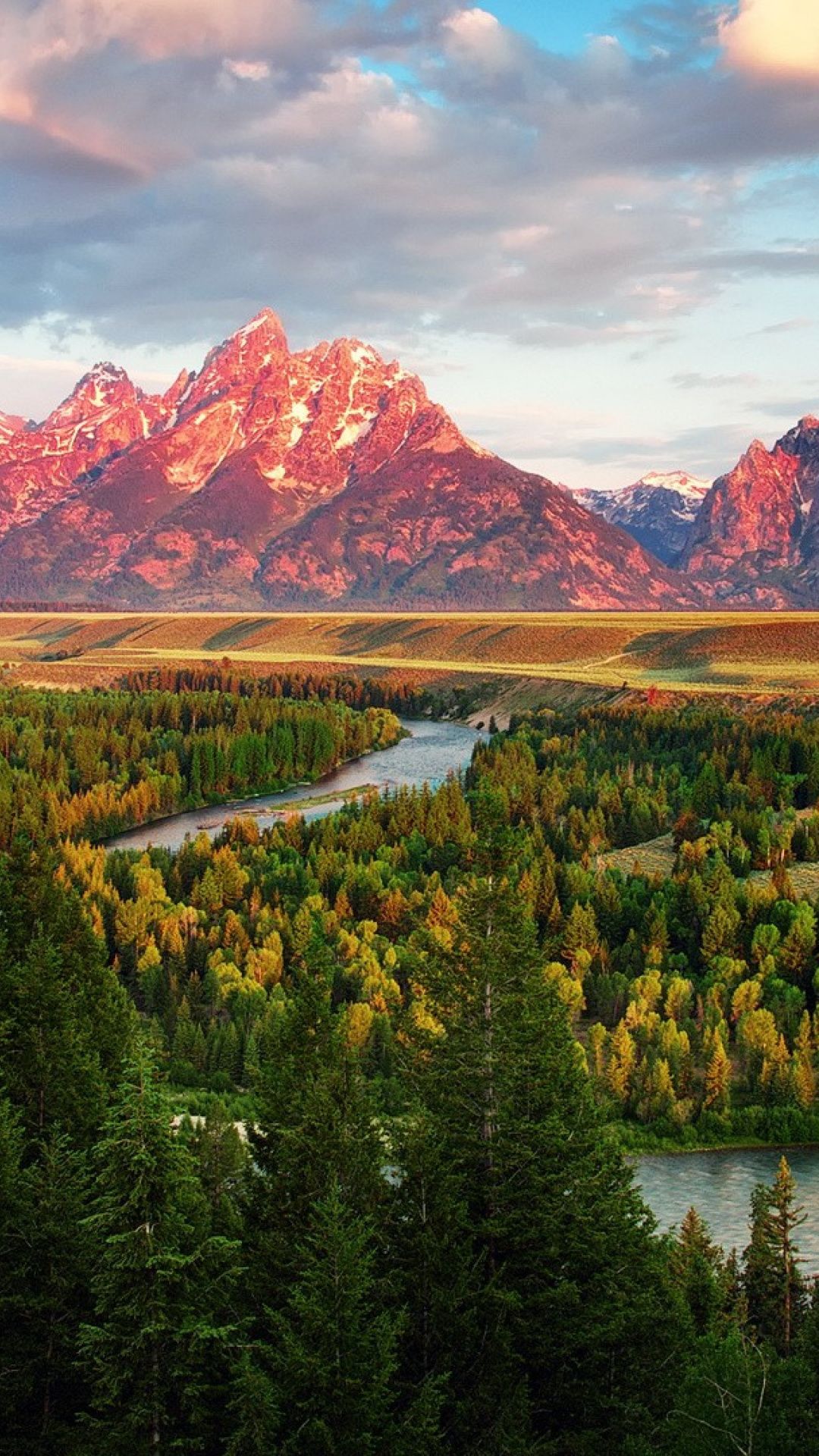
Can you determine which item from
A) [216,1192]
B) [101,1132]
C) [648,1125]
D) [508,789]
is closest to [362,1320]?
[216,1192]

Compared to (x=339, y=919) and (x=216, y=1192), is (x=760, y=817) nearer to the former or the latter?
(x=339, y=919)

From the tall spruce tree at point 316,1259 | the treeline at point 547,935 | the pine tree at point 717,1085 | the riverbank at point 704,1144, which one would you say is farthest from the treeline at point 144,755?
the tall spruce tree at point 316,1259

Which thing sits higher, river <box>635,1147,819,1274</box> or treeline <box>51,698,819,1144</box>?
treeline <box>51,698,819,1144</box>

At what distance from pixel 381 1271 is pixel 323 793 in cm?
12990

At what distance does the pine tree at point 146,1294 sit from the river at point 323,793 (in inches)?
3470

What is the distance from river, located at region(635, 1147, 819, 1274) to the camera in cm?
5381

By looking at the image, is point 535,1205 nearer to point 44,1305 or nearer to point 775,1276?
point 44,1305

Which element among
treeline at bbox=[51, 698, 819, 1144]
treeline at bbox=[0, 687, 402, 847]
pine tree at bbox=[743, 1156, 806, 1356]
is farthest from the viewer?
treeline at bbox=[0, 687, 402, 847]

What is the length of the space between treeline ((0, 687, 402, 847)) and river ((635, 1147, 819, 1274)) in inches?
2489

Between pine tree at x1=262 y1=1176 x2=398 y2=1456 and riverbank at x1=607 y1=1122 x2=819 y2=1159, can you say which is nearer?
pine tree at x1=262 y1=1176 x2=398 y2=1456

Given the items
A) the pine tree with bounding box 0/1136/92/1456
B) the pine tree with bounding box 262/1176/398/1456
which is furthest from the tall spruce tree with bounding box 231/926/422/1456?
the pine tree with bounding box 0/1136/92/1456

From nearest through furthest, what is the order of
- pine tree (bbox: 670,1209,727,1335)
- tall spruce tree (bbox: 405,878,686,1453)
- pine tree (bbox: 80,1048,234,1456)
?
pine tree (bbox: 80,1048,234,1456) → tall spruce tree (bbox: 405,878,686,1453) → pine tree (bbox: 670,1209,727,1335)

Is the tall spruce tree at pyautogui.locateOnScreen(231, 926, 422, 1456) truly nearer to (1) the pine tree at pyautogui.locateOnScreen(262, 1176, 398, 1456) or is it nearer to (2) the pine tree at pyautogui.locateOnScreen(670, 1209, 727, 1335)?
(1) the pine tree at pyautogui.locateOnScreen(262, 1176, 398, 1456)

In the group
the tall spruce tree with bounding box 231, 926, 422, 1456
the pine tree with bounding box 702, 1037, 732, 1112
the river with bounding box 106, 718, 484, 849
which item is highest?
the tall spruce tree with bounding box 231, 926, 422, 1456
